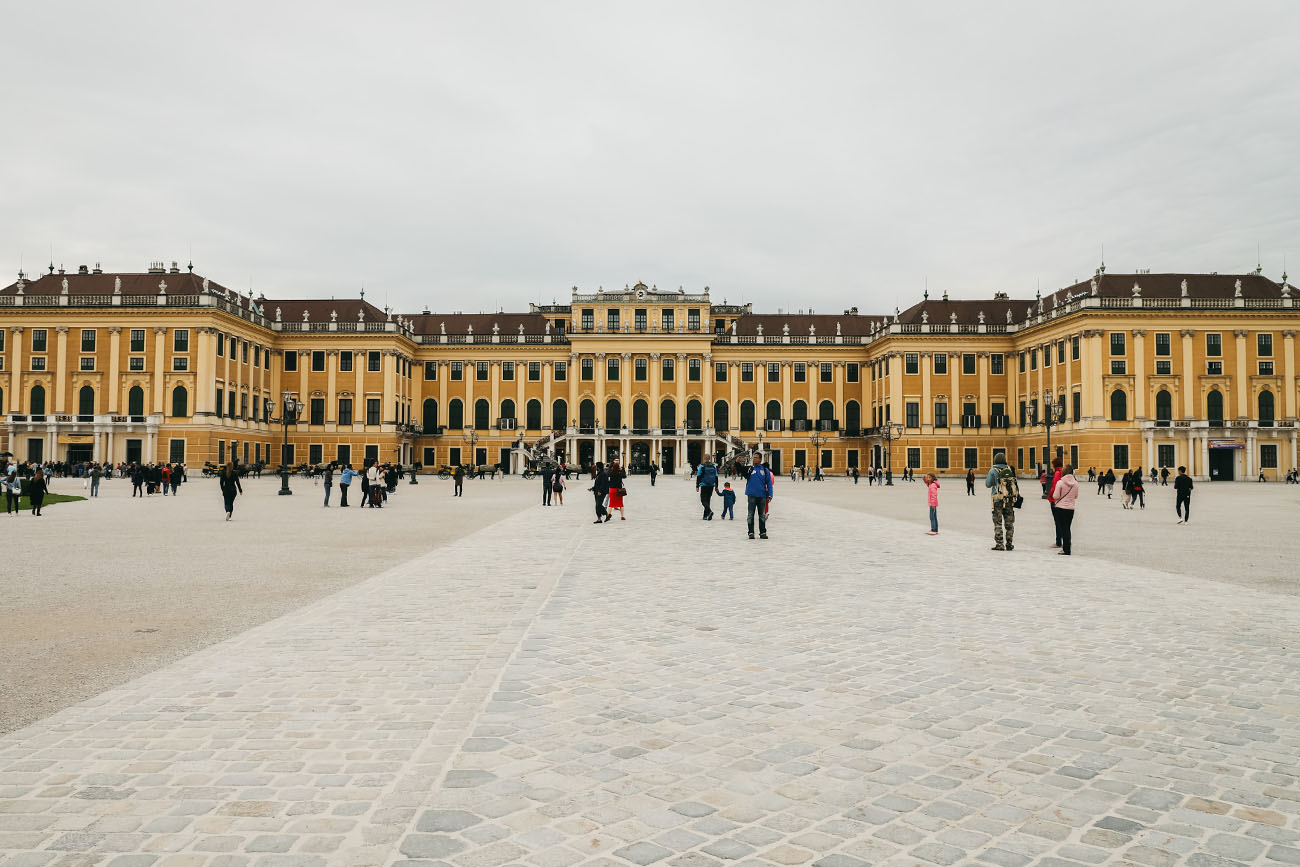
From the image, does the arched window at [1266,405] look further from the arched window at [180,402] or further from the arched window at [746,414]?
the arched window at [180,402]

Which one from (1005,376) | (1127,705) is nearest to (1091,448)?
(1005,376)

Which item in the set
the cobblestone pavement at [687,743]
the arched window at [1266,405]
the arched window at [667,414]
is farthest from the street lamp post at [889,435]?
the cobblestone pavement at [687,743]

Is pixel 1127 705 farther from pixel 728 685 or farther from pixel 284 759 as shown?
pixel 284 759

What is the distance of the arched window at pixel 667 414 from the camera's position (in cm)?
7612

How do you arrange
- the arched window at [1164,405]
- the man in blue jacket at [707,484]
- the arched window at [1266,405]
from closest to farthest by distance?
1. the man in blue jacket at [707,484]
2. the arched window at [1164,405]
3. the arched window at [1266,405]

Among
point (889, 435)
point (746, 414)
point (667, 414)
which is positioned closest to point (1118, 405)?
point (889, 435)

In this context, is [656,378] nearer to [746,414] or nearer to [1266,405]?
[746,414]

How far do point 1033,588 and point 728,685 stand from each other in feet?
19.5

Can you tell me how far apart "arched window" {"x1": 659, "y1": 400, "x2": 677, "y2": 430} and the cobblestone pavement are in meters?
67.1

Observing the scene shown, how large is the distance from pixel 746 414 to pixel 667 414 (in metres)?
6.81

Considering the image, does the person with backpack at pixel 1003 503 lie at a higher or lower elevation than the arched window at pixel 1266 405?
lower

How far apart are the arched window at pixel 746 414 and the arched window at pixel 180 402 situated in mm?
42006

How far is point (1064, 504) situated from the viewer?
47.6 feet

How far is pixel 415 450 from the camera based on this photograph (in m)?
77.7
